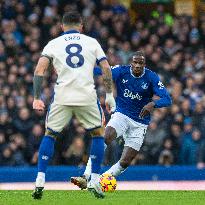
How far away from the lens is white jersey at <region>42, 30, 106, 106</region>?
36.9 feet

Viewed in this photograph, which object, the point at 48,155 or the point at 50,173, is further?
the point at 50,173

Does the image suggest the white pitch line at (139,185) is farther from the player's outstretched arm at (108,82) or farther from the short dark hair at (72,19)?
the short dark hair at (72,19)

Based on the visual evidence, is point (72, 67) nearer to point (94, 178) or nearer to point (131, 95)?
point (94, 178)

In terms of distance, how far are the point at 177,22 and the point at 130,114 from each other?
9310 mm

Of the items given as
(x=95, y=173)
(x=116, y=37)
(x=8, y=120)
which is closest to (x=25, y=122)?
(x=8, y=120)

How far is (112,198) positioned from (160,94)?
2.05 m

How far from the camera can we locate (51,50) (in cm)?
1124

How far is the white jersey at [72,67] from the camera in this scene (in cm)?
1126

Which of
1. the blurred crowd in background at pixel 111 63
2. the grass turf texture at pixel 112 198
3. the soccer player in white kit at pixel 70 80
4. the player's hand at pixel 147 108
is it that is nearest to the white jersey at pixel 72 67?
A: the soccer player in white kit at pixel 70 80

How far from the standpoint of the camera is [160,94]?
13.5 meters

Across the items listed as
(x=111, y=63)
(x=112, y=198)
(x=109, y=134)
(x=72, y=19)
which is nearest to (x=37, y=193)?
(x=112, y=198)

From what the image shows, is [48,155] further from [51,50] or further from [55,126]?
[51,50]

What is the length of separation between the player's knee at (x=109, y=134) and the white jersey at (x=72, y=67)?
2.08m

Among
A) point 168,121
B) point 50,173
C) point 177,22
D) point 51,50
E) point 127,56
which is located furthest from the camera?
point 177,22
